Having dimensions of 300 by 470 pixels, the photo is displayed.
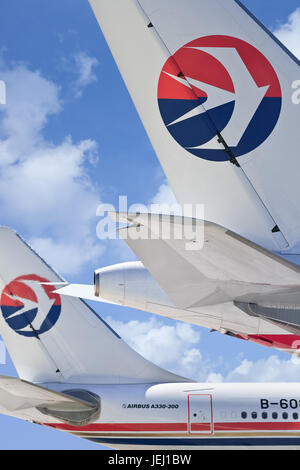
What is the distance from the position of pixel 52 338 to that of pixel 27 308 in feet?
3.68

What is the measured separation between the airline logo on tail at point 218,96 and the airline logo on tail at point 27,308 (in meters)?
10.7

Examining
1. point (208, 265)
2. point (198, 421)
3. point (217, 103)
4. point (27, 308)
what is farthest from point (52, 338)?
point (208, 265)

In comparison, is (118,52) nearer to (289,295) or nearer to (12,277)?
(289,295)

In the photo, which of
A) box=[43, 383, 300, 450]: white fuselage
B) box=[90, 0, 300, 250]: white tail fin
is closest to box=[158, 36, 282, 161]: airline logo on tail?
box=[90, 0, 300, 250]: white tail fin

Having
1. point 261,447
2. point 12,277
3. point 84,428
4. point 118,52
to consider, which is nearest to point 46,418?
point 84,428

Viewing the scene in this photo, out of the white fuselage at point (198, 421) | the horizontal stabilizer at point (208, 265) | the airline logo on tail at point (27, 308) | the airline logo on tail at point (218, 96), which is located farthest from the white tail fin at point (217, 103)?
the airline logo on tail at point (27, 308)

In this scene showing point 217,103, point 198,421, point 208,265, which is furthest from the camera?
point 198,421

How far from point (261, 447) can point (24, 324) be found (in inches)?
285

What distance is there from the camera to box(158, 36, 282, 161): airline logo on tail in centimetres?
546

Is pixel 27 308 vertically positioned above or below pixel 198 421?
above

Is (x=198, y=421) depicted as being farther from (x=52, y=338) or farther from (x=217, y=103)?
(x=217, y=103)

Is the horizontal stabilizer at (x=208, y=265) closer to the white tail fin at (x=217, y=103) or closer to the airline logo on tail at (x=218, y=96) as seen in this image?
the white tail fin at (x=217, y=103)

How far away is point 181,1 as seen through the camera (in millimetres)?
5680

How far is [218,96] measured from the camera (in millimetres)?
5578
